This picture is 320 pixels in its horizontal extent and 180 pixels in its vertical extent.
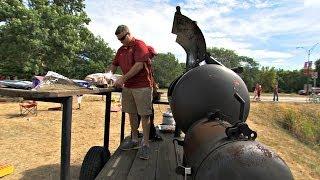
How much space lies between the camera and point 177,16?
6.68 m

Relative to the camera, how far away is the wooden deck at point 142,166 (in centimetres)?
516

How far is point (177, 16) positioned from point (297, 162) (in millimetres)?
9415

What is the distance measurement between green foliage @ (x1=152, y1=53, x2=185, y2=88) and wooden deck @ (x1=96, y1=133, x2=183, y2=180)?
70.4 meters

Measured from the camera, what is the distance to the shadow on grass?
9.01 metres

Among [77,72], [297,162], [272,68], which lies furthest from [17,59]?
[272,68]

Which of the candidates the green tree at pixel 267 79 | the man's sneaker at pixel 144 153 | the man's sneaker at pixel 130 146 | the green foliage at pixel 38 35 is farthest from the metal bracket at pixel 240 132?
the green tree at pixel 267 79

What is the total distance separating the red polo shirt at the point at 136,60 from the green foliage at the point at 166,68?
70441 mm

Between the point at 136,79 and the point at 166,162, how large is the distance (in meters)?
1.33

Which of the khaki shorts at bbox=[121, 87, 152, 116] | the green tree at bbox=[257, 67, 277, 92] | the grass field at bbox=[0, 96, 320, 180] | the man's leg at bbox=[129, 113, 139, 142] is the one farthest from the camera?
the green tree at bbox=[257, 67, 277, 92]

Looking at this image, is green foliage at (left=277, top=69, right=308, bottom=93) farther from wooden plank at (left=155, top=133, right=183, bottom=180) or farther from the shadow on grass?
wooden plank at (left=155, top=133, right=183, bottom=180)

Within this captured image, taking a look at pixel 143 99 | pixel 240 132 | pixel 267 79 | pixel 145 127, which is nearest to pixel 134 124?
pixel 145 127

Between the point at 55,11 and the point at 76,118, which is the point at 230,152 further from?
the point at 55,11

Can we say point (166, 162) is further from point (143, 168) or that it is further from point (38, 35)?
point (38, 35)

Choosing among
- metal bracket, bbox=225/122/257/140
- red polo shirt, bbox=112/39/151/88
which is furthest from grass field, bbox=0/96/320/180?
metal bracket, bbox=225/122/257/140
